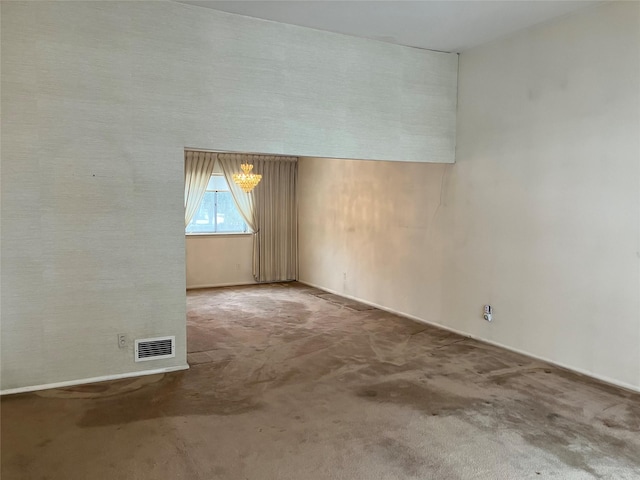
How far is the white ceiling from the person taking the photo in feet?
13.3

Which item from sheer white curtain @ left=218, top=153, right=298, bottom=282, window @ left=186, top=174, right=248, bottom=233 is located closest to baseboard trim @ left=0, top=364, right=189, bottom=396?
window @ left=186, top=174, right=248, bottom=233

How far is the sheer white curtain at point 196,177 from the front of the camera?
320 inches

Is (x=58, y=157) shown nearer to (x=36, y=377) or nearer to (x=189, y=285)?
(x=36, y=377)

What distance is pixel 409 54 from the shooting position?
5172 millimetres

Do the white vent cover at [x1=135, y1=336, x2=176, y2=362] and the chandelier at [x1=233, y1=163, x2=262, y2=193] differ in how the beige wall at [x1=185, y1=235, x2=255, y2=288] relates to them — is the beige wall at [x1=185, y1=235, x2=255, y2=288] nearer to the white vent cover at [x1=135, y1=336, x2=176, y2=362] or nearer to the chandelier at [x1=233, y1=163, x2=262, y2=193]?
the chandelier at [x1=233, y1=163, x2=262, y2=193]

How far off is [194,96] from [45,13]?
1.18 m

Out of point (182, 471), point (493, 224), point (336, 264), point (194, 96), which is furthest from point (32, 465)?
point (336, 264)

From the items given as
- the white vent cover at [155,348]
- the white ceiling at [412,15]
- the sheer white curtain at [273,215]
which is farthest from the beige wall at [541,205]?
the white vent cover at [155,348]

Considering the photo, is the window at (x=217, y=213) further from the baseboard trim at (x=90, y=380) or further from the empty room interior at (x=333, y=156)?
the baseboard trim at (x=90, y=380)

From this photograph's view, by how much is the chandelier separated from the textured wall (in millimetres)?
3249

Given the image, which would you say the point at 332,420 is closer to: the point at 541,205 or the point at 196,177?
the point at 541,205

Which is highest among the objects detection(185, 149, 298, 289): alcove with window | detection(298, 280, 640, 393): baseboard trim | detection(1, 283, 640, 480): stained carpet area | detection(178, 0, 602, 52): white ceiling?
detection(178, 0, 602, 52): white ceiling

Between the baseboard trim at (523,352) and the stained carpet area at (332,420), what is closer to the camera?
the stained carpet area at (332,420)

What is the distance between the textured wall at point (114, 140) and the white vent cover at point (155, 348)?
0.06 meters
